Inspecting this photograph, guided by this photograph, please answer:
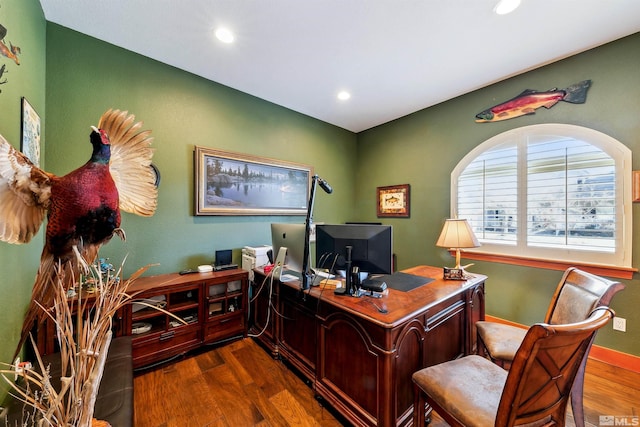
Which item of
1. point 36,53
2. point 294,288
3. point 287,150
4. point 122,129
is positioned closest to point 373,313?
point 294,288

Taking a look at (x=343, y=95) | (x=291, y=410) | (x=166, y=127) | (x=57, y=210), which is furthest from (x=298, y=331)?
(x=343, y=95)

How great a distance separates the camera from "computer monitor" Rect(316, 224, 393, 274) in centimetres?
160

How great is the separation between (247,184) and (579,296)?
10.0 ft

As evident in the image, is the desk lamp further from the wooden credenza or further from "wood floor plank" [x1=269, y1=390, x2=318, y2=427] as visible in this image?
the wooden credenza

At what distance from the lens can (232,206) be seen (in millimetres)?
2811

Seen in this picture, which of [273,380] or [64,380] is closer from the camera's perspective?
[64,380]

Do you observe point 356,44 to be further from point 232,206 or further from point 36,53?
point 36,53

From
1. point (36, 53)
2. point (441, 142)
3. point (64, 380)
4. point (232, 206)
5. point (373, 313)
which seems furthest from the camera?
point (441, 142)

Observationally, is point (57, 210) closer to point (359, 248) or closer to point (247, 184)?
point (359, 248)

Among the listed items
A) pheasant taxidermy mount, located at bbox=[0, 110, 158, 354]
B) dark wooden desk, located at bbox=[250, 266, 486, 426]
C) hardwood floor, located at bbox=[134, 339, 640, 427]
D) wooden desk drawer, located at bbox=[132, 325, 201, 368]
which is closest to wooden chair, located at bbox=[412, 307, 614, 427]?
dark wooden desk, located at bbox=[250, 266, 486, 426]

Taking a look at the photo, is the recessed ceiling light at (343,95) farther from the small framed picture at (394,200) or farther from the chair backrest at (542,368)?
the chair backrest at (542,368)

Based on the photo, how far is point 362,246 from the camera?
5.31ft

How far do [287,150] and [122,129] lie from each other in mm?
2395

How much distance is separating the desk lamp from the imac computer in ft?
2.64
